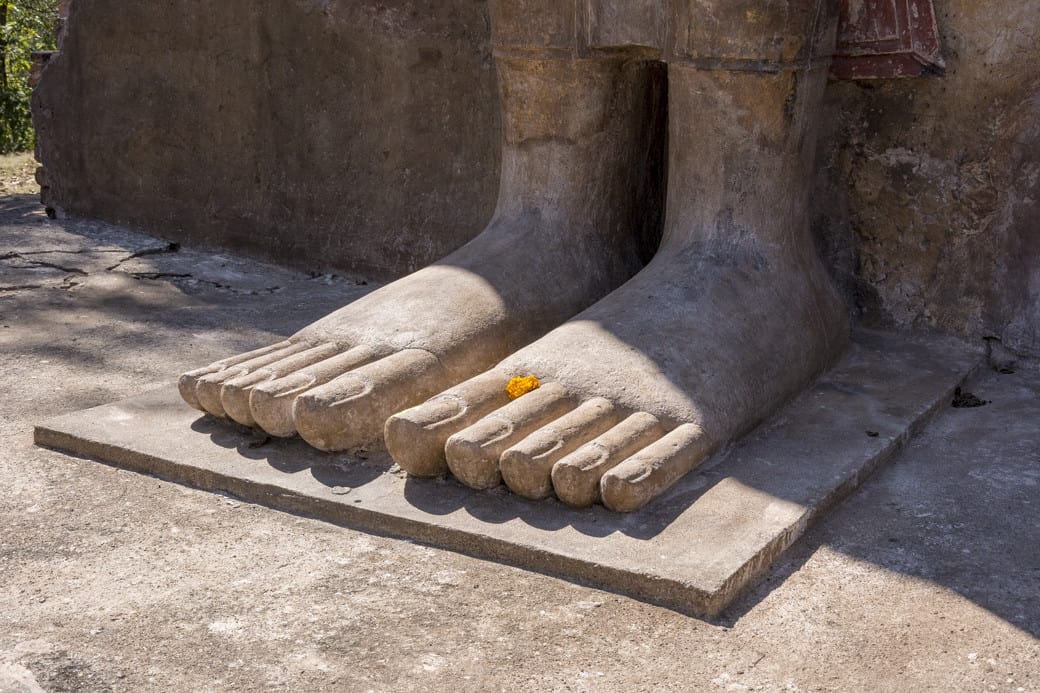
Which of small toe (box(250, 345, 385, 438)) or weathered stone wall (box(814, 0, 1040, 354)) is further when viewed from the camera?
weathered stone wall (box(814, 0, 1040, 354))

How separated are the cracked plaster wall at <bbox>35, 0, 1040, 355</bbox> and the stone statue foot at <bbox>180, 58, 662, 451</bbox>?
1.60 ft

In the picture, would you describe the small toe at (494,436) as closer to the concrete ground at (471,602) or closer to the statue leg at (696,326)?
the statue leg at (696,326)

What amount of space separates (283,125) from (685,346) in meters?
1.80

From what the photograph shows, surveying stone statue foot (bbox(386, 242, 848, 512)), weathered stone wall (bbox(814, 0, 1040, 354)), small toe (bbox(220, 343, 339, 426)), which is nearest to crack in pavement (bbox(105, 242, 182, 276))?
small toe (bbox(220, 343, 339, 426))

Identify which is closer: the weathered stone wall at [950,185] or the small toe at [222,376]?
the small toe at [222,376]

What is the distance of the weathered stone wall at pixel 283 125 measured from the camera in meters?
3.43

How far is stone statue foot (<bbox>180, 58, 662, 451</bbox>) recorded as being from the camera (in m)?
2.32

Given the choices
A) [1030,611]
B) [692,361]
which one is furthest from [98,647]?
[1030,611]

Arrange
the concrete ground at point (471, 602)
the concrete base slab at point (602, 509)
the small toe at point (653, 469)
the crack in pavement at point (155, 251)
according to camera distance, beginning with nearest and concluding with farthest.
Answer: the concrete ground at point (471, 602) < the concrete base slab at point (602, 509) < the small toe at point (653, 469) < the crack in pavement at point (155, 251)

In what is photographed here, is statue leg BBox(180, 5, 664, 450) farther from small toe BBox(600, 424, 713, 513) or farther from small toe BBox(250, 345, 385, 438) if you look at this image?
Result: small toe BBox(600, 424, 713, 513)

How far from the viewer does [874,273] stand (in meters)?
2.99

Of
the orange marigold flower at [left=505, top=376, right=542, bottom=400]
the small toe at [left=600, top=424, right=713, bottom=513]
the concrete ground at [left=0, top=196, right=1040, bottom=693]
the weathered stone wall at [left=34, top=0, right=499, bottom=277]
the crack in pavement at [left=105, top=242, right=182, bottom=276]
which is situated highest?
the weathered stone wall at [left=34, top=0, right=499, bottom=277]

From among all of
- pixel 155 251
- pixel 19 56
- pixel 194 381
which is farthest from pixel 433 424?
pixel 19 56

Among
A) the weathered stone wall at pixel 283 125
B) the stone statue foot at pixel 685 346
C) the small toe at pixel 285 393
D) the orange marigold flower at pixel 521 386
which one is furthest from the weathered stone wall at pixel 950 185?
the small toe at pixel 285 393
